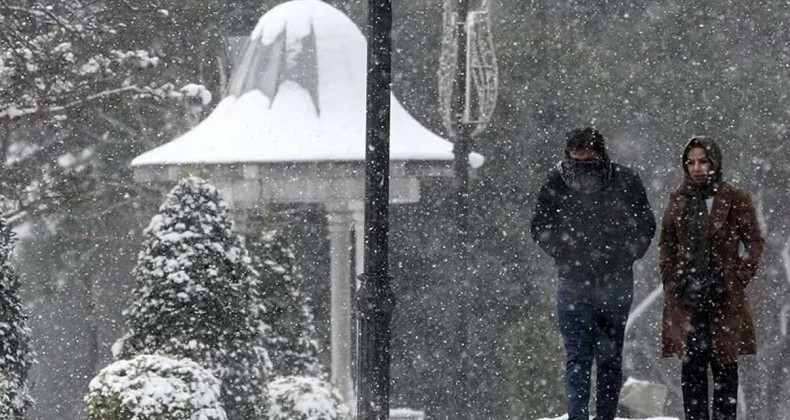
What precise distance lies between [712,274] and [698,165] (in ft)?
1.75

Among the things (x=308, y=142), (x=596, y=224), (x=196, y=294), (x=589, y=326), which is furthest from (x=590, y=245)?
(x=308, y=142)

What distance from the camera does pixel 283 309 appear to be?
11.2 m

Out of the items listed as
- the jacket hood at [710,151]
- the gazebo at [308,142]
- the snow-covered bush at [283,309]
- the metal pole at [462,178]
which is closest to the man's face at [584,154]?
the jacket hood at [710,151]

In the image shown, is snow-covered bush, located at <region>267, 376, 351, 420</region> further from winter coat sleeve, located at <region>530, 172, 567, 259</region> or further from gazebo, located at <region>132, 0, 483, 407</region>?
winter coat sleeve, located at <region>530, 172, 567, 259</region>

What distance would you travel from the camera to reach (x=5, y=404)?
7.06 m

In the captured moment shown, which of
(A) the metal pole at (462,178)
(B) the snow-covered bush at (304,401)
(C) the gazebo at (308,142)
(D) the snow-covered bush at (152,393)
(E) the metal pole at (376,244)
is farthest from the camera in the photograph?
(C) the gazebo at (308,142)

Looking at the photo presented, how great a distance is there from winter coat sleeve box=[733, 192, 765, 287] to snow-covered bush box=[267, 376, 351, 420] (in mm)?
4123

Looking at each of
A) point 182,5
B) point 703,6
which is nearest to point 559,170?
point 182,5

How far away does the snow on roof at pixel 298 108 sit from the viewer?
A: 11891 mm

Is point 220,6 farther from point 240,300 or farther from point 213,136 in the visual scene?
point 240,300

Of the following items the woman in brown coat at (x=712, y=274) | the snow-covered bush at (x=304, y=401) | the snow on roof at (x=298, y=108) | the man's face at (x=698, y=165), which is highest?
the snow on roof at (x=298, y=108)

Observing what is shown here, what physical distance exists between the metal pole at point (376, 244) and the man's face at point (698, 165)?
154cm

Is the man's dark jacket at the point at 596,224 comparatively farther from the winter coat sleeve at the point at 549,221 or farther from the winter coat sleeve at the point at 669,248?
the winter coat sleeve at the point at 669,248

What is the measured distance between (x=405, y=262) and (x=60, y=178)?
255 inches
